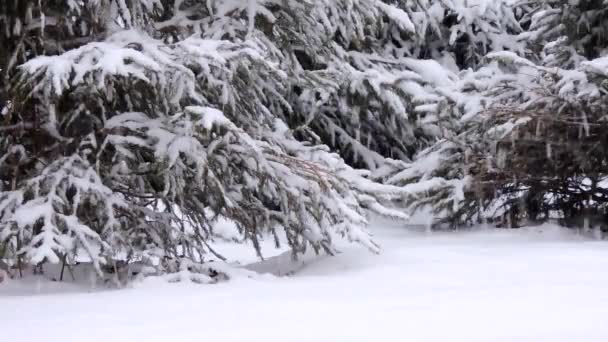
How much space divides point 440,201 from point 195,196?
7.65ft

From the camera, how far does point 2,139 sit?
4332 millimetres

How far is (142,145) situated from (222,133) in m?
0.45

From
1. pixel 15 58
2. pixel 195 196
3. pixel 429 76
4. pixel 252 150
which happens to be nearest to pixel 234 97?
pixel 252 150

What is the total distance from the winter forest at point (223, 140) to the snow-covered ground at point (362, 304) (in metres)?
0.25

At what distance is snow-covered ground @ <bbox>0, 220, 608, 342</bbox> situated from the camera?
2.74m

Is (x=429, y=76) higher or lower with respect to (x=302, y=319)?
higher

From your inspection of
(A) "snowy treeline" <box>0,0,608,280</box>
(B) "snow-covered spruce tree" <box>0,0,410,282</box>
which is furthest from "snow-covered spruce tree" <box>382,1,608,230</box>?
(B) "snow-covered spruce tree" <box>0,0,410,282</box>

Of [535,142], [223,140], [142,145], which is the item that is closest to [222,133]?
[223,140]

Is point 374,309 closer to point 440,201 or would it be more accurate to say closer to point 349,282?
point 349,282

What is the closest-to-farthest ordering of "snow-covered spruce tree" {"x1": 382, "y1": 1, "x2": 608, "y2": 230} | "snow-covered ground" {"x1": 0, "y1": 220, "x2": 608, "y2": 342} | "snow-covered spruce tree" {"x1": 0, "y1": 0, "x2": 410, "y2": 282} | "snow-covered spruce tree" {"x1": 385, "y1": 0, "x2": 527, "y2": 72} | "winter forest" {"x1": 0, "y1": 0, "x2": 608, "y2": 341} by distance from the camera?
"snow-covered ground" {"x1": 0, "y1": 220, "x2": 608, "y2": 342}, "snow-covered spruce tree" {"x1": 0, "y1": 0, "x2": 410, "y2": 282}, "winter forest" {"x1": 0, "y1": 0, "x2": 608, "y2": 341}, "snow-covered spruce tree" {"x1": 382, "y1": 1, "x2": 608, "y2": 230}, "snow-covered spruce tree" {"x1": 385, "y1": 0, "x2": 527, "y2": 72}

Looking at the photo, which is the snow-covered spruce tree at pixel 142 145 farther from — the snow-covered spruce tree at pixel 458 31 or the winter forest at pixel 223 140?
the snow-covered spruce tree at pixel 458 31

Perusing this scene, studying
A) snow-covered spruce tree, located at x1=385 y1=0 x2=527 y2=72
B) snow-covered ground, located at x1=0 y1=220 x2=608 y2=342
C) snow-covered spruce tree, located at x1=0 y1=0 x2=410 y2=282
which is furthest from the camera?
snow-covered spruce tree, located at x1=385 y1=0 x2=527 y2=72

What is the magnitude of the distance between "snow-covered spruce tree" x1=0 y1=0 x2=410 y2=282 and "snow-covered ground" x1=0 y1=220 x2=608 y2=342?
0.29 m

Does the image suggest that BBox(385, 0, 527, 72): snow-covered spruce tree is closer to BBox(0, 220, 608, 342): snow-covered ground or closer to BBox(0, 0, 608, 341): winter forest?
BBox(0, 0, 608, 341): winter forest
